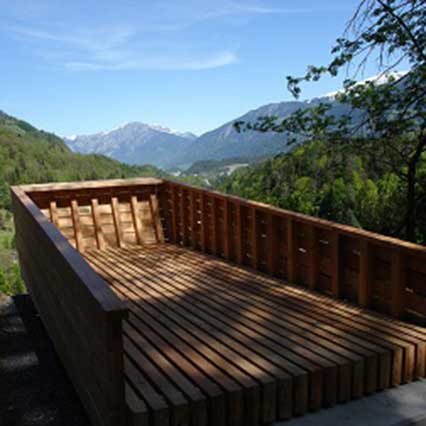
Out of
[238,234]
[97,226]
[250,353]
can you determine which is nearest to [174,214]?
[97,226]

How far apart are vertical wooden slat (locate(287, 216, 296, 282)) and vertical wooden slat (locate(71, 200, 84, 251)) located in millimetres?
2694

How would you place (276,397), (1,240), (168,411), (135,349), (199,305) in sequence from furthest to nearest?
(1,240) → (199,305) → (135,349) → (276,397) → (168,411)

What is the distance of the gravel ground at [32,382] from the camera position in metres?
2.85

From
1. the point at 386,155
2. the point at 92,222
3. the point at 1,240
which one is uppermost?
the point at 386,155

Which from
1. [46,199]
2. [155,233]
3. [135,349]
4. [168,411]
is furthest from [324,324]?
[46,199]

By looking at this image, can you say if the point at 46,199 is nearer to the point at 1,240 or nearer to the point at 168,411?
the point at 168,411

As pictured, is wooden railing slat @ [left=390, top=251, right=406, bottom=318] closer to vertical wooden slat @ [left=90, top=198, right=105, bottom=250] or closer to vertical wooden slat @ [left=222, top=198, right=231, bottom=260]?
vertical wooden slat @ [left=222, top=198, right=231, bottom=260]

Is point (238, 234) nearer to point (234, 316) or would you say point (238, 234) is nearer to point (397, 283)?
point (234, 316)

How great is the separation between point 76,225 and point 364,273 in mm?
3621

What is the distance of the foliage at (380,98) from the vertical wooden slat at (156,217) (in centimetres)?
147

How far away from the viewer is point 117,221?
20.4 feet

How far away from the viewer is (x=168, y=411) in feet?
7.20

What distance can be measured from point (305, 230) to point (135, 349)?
1862 millimetres

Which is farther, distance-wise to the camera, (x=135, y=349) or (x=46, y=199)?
(x=46, y=199)
